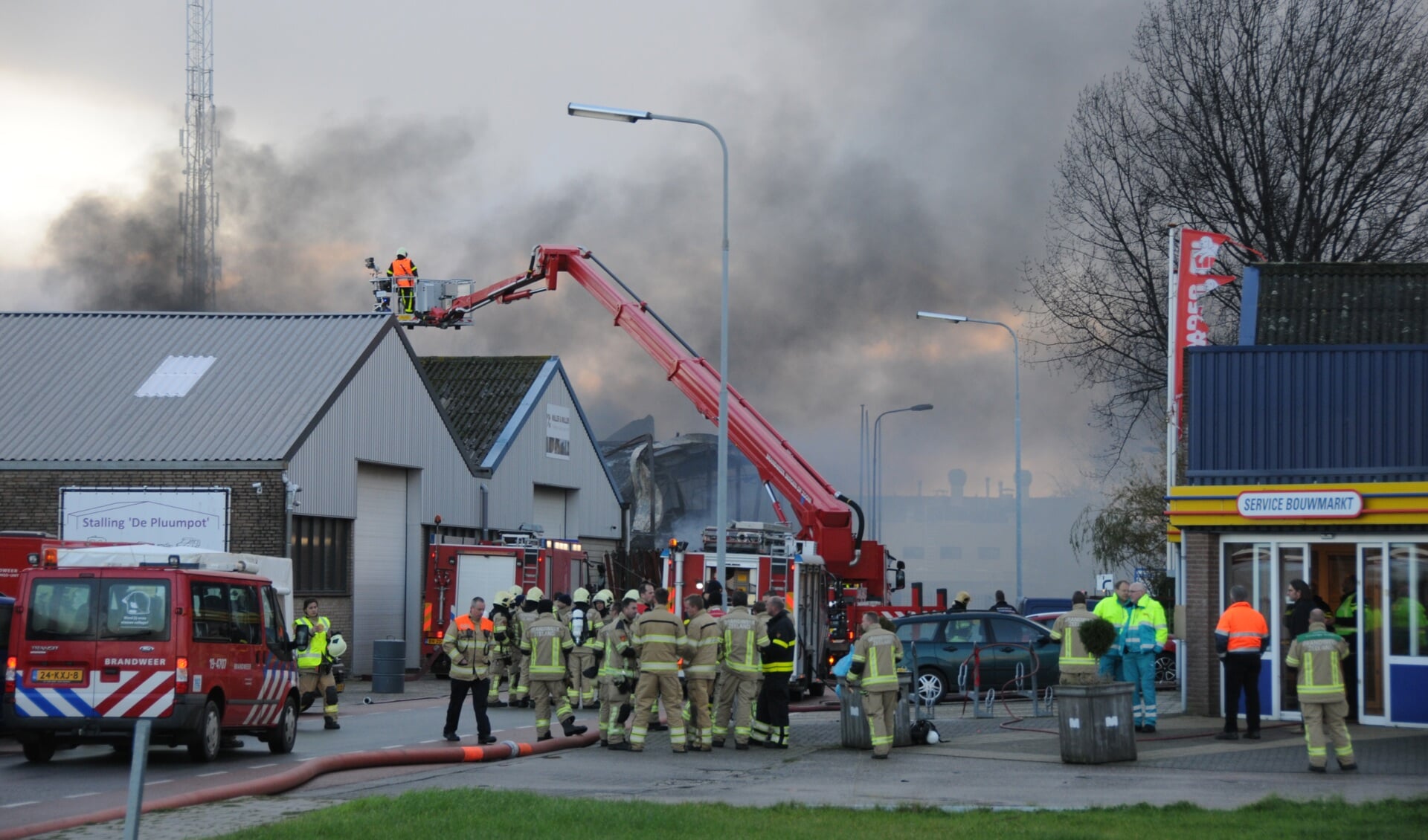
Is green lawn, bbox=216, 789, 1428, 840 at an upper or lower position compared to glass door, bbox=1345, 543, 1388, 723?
lower

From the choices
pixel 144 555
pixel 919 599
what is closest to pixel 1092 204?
pixel 919 599

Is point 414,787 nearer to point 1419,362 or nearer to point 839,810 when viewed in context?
point 839,810

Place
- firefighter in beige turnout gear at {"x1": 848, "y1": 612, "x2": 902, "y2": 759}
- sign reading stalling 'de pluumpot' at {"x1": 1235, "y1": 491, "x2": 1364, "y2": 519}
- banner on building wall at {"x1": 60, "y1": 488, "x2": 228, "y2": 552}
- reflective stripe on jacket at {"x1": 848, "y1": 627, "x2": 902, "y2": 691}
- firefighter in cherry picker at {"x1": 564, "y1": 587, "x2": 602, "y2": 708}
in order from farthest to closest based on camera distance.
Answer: banner on building wall at {"x1": 60, "y1": 488, "x2": 228, "y2": 552}, firefighter in cherry picker at {"x1": 564, "y1": 587, "x2": 602, "y2": 708}, sign reading stalling 'de pluumpot' at {"x1": 1235, "y1": 491, "x2": 1364, "y2": 519}, reflective stripe on jacket at {"x1": 848, "y1": 627, "x2": 902, "y2": 691}, firefighter in beige turnout gear at {"x1": 848, "y1": 612, "x2": 902, "y2": 759}

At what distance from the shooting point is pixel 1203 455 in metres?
20.0

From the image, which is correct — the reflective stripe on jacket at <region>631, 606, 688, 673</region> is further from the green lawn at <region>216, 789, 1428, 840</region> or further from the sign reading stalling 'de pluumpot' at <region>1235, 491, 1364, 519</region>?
the sign reading stalling 'de pluumpot' at <region>1235, 491, 1364, 519</region>

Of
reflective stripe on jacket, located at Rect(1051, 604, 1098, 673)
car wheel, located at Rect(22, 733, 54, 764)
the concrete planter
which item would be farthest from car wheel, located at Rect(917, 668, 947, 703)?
car wheel, located at Rect(22, 733, 54, 764)

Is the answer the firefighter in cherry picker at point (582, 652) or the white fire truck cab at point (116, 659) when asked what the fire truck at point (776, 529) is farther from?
the white fire truck cab at point (116, 659)

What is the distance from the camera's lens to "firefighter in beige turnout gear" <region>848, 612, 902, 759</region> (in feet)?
53.9

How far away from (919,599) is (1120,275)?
8.48 m

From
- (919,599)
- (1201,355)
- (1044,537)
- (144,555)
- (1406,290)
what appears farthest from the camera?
(1044,537)

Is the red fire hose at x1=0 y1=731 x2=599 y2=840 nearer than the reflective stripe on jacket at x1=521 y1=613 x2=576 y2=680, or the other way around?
the red fire hose at x1=0 y1=731 x2=599 y2=840

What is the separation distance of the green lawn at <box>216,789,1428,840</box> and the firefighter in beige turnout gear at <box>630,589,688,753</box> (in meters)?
4.75

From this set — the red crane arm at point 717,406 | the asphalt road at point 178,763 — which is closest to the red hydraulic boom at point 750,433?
the red crane arm at point 717,406

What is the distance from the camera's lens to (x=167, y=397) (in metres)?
32.9
